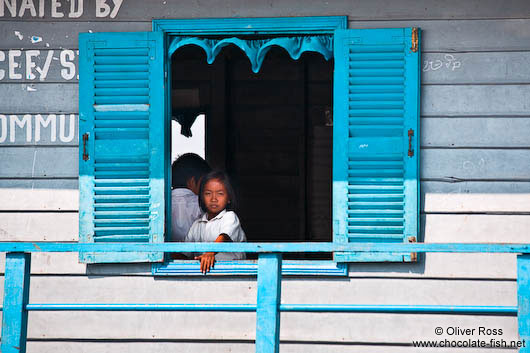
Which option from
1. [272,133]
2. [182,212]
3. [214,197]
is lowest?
[182,212]

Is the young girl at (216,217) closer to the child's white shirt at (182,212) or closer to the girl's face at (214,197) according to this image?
the girl's face at (214,197)

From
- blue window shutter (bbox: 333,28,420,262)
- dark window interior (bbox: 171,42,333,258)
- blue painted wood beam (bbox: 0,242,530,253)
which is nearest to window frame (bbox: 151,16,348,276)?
blue window shutter (bbox: 333,28,420,262)

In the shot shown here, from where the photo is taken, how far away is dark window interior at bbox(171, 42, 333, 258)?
7672 mm

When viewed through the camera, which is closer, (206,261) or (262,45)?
(206,261)

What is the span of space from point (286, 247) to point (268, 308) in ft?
0.89

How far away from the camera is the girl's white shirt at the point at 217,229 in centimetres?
496

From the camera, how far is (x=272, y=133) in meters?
7.81

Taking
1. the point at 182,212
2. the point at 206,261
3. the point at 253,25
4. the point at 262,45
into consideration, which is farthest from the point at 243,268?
the point at 253,25

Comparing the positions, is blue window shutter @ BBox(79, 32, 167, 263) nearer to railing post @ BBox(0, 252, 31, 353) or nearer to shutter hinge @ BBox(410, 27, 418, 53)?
railing post @ BBox(0, 252, 31, 353)

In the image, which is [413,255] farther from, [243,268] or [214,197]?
→ [214,197]

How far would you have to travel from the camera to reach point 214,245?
122 inches

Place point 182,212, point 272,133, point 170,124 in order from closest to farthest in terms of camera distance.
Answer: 1. point 170,124
2. point 182,212
3. point 272,133

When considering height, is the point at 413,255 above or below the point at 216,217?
below

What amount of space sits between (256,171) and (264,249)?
4.78m
